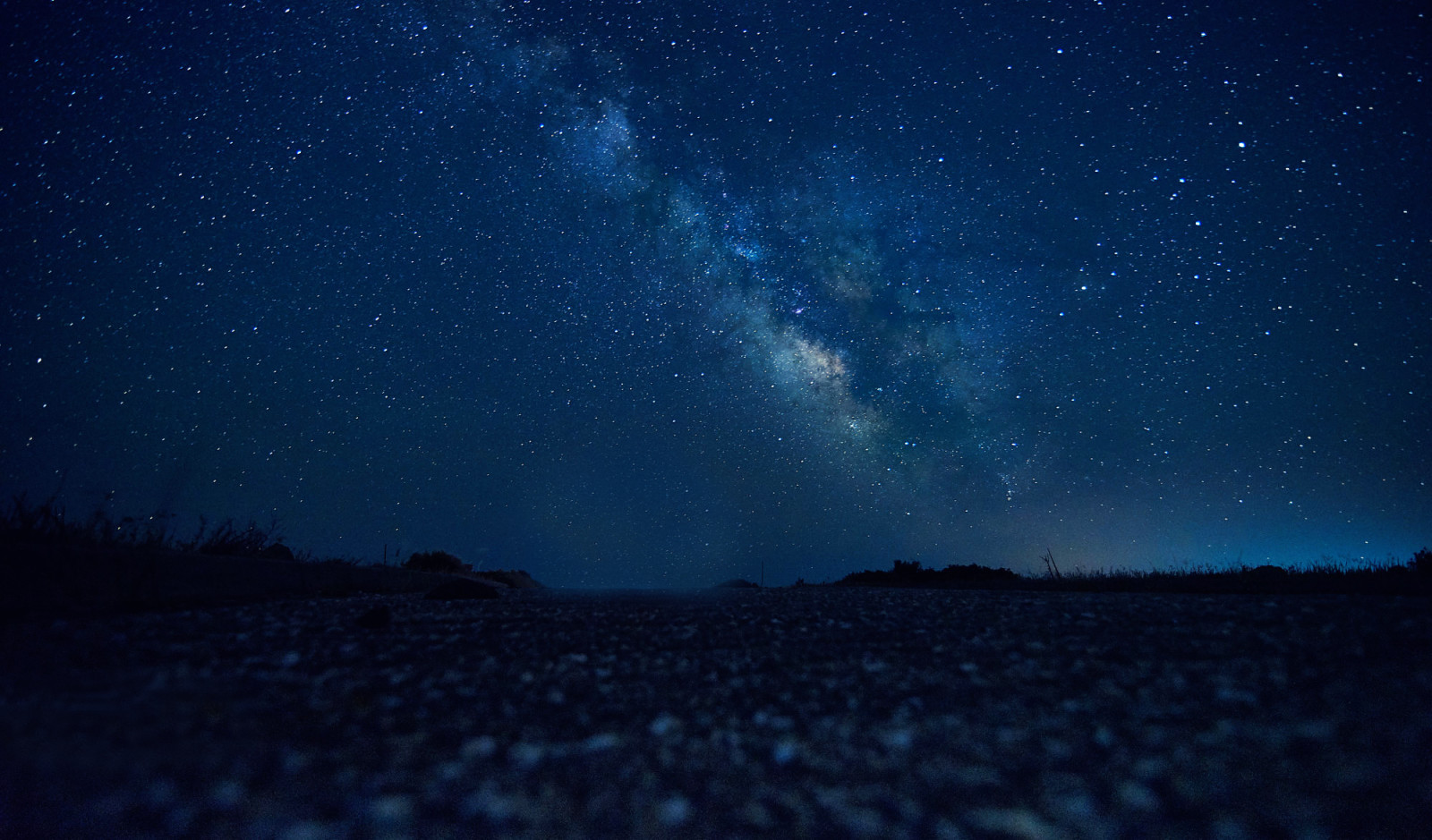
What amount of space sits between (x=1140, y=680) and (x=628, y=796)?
5.86 feet

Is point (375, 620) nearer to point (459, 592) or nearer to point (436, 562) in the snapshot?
point (459, 592)

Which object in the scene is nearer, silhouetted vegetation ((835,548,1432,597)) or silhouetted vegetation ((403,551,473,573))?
silhouetted vegetation ((835,548,1432,597))

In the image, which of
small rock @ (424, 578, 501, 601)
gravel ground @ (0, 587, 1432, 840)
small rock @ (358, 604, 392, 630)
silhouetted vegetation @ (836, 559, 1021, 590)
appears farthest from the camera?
silhouetted vegetation @ (836, 559, 1021, 590)

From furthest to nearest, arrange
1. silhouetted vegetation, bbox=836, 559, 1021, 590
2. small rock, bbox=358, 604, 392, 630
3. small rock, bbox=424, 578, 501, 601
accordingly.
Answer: silhouetted vegetation, bbox=836, 559, 1021, 590, small rock, bbox=424, 578, 501, 601, small rock, bbox=358, 604, 392, 630

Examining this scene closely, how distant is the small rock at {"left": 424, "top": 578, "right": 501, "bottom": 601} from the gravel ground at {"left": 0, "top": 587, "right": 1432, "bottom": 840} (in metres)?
3.47

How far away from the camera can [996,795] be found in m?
1.43

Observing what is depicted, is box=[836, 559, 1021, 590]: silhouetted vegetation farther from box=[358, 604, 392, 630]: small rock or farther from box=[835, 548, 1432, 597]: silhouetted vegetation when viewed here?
box=[358, 604, 392, 630]: small rock

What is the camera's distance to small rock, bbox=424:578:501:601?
253 inches

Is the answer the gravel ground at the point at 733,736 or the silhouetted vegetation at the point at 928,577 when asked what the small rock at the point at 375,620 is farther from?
the silhouetted vegetation at the point at 928,577

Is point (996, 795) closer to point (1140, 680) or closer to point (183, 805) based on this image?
point (1140, 680)

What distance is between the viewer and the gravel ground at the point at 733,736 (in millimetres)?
1346

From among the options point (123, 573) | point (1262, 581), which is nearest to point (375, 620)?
point (123, 573)

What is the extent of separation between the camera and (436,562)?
15.6 metres

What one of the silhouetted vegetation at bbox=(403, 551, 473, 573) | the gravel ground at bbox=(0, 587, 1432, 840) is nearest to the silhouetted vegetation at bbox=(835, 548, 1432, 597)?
the gravel ground at bbox=(0, 587, 1432, 840)
